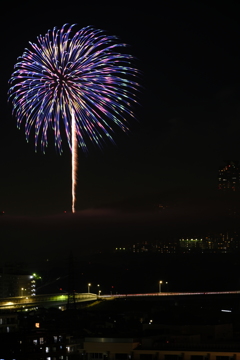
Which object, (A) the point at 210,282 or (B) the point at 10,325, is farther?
(A) the point at 210,282

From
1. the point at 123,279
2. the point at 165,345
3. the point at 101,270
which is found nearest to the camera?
A: the point at 165,345

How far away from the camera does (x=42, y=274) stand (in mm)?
159125

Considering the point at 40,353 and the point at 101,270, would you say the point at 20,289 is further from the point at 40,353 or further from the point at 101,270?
the point at 40,353

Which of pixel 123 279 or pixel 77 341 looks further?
pixel 123 279

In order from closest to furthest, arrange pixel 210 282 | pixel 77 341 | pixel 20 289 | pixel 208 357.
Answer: pixel 208 357
pixel 77 341
pixel 20 289
pixel 210 282

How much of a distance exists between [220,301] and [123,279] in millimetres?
58951

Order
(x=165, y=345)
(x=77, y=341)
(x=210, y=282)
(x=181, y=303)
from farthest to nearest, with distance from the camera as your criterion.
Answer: (x=210, y=282) → (x=181, y=303) → (x=77, y=341) → (x=165, y=345)

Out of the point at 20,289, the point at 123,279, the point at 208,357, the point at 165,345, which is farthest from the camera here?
the point at 123,279

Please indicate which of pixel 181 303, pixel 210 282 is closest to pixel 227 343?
pixel 181 303

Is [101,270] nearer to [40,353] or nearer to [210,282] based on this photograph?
[210,282]

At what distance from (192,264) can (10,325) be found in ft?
418

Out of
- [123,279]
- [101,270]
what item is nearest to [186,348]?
[123,279]

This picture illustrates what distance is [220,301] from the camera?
85188 mm

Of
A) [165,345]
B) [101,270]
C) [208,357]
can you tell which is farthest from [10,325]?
[101,270]
